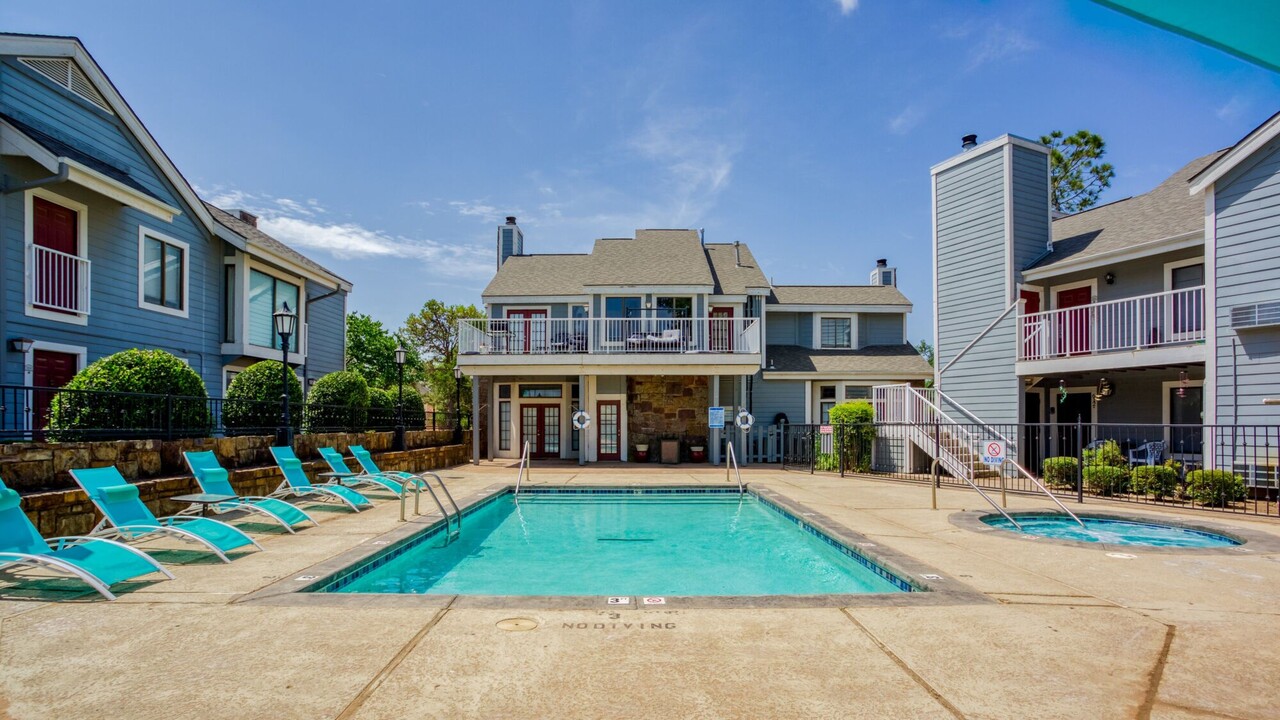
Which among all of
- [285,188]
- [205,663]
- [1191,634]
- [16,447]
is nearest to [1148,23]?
[1191,634]

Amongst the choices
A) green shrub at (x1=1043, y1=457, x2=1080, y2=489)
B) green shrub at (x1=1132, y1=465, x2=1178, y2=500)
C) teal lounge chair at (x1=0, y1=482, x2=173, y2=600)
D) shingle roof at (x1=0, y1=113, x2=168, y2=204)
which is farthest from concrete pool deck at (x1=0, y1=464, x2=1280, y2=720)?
shingle roof at (x1=0, y1=113, x2=168, y2=204)

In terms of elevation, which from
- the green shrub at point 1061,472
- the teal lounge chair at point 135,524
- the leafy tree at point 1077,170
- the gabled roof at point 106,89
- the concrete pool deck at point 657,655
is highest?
the leafy tree at point 1077,170

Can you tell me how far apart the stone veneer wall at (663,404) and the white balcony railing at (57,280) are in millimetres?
12783

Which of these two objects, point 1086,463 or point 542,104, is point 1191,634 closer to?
point 1086,463

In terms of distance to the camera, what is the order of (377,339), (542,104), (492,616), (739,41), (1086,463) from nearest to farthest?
(492,616) → (739,41) → (1086,463) → (542,104) → (377,339)

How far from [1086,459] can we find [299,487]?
13.3 metres

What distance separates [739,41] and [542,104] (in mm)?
5346

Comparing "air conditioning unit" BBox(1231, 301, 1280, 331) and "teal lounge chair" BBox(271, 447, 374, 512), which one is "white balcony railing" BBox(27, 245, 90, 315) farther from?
"air conditioning unit" BBox(1231, 301, 1280, 331)

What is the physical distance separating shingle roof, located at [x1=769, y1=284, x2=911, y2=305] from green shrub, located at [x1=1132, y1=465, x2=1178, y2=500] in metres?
12.1

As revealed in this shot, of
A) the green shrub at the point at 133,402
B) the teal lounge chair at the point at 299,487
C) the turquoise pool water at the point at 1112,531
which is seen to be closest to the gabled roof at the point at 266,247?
the green shrub at the point at 133,402

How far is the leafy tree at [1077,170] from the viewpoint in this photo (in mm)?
28250

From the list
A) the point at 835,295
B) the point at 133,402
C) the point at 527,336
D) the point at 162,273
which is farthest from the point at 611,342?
the point at 133,402

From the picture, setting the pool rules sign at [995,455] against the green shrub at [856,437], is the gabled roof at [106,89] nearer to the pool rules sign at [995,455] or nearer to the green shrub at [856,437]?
the green shrub at [856,437]

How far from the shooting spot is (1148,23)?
5.48 feet
